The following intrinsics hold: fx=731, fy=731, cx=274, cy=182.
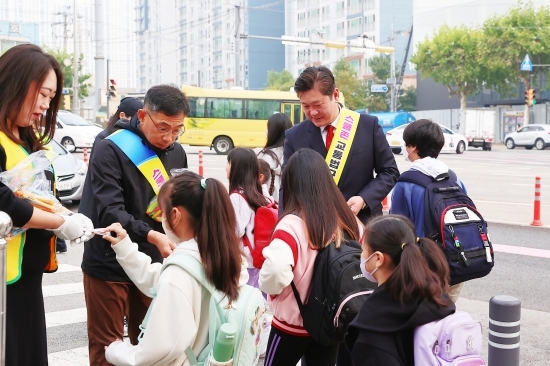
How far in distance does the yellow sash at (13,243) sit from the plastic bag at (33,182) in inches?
2.2

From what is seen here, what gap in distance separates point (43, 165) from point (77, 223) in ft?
0.88

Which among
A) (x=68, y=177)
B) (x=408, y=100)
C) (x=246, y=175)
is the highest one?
(x=408, y=100)

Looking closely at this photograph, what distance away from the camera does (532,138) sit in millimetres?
37906

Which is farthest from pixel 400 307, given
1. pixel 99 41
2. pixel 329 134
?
pixel 99 41

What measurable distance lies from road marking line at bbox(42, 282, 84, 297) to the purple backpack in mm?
5231

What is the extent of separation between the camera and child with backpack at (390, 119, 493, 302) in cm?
408

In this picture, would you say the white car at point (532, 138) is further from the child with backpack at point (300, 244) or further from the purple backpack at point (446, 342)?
the purple backpack at point (446, 342)

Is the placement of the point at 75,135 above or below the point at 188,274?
above

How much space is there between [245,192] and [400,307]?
2.62 m

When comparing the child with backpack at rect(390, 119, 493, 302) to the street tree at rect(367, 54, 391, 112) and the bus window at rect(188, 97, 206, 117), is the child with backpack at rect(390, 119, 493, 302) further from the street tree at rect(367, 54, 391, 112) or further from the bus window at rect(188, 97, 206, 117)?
the street tree at rect(367, 54, 391, 112)

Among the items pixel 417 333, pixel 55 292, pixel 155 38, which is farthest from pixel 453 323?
pixel 155 38

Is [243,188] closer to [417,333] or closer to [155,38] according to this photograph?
[417,333]

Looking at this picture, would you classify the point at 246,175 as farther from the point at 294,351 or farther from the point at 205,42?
the point at 205,42

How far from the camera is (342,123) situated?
4.53 metres
